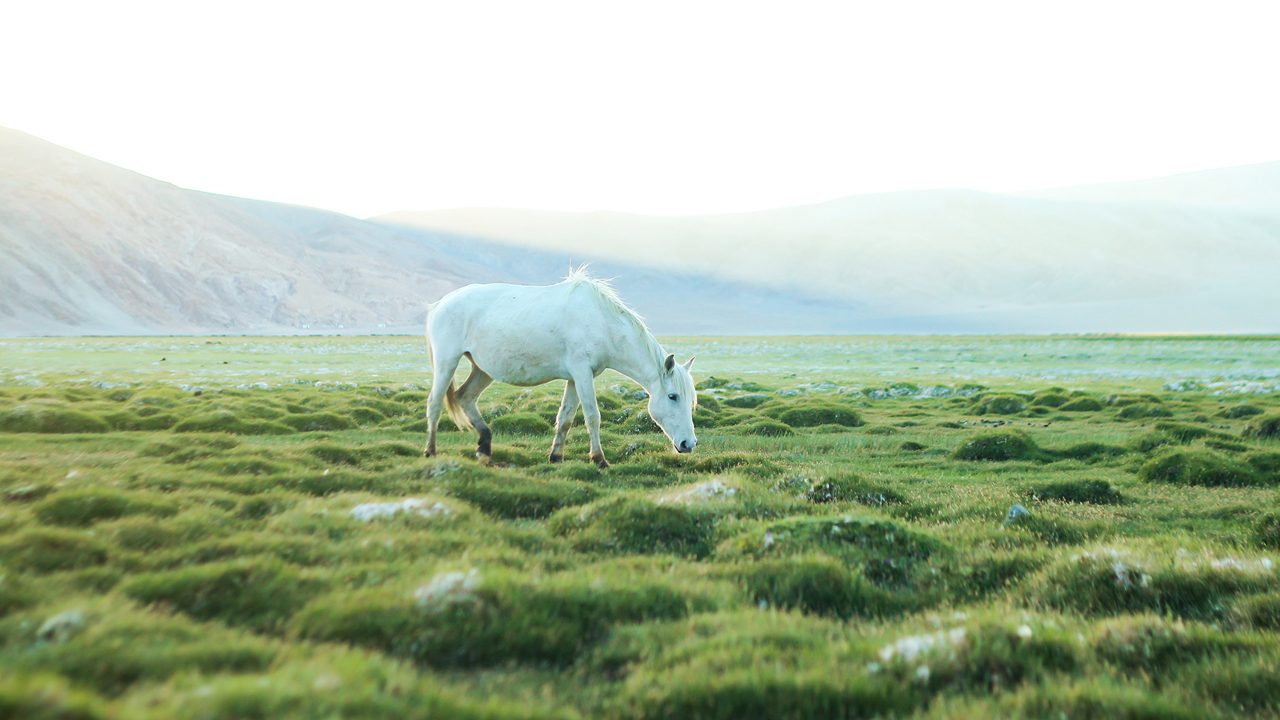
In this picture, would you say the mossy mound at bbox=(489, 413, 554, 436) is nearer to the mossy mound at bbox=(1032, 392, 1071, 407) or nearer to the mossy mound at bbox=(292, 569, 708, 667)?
the mossy mound at bbox=(292, 569, 708, 667)

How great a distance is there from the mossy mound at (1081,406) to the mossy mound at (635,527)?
83.6 ft

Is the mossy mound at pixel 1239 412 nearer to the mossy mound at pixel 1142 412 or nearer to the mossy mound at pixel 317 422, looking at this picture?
the mossy mound at pixel 1142 412

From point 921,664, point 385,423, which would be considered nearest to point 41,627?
point 921,664

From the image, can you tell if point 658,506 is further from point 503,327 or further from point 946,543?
point 503,327

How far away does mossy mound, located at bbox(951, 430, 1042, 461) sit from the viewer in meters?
18.0

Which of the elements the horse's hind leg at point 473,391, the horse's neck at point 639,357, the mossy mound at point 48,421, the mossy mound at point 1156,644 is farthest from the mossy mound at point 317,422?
the mossy mound at point 1156,644

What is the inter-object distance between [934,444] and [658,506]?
13355 millimetres

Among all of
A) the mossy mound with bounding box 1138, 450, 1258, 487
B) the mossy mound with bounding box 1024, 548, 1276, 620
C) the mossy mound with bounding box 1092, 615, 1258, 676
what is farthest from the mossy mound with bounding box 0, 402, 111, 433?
the mossy mound with bounding box 1138, 450, 1258, 487

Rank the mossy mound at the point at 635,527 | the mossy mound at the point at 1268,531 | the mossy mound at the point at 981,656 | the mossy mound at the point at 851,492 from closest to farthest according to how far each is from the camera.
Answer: the mossy mound at the point at 981,656 < the mossy mound at the point at 635,527 < the mossy mound at the point at 1268,531 < the mossy mound at the point at 851,492

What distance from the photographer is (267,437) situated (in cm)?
1881

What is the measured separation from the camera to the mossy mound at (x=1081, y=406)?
29422mm

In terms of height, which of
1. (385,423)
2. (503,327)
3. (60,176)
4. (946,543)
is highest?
(60,176)

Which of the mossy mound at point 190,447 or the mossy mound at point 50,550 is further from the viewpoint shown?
the mossy mound at point 190,447

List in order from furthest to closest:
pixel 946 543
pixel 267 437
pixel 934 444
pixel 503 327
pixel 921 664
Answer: pixel 934 444
pixel 267 437
pixel 503 327
pixel 946 543
pixel 921 664
